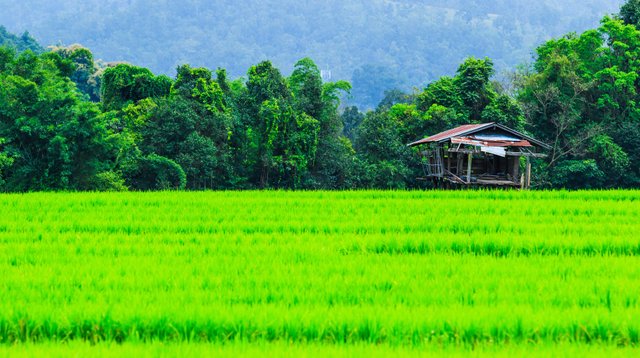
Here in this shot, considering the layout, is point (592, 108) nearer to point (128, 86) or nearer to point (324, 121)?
point (324, 121)

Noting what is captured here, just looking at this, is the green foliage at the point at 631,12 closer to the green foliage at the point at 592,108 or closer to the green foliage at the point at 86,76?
the green foliage at the point at 592,108

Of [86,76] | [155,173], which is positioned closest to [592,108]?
[155,173]

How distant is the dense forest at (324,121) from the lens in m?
37.3

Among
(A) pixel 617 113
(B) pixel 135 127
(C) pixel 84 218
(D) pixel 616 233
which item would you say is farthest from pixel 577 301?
(A) pixel 617 113

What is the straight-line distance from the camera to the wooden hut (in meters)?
32.5

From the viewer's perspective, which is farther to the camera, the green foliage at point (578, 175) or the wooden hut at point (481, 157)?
the green foliage at point (578, 175)

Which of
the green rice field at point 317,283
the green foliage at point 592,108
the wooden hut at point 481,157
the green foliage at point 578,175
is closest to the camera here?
the green rice field at point 317,283

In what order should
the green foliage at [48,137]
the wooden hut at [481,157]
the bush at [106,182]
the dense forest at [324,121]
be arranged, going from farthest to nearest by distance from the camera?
the dense forest at [324,121]
the wooden hut at [481,157]
the bush at [106,182]
the green foliage at [48,137]

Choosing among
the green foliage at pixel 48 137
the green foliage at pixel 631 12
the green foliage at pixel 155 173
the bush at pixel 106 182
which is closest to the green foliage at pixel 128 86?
the green foliage at pixel 155 173

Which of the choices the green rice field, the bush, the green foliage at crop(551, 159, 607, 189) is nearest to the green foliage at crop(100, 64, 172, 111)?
the bush

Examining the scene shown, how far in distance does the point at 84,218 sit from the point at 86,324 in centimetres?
828

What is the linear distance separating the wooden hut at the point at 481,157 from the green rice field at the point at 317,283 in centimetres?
1790

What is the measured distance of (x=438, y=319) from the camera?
6.15 m

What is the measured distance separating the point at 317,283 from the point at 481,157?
29651 mm
